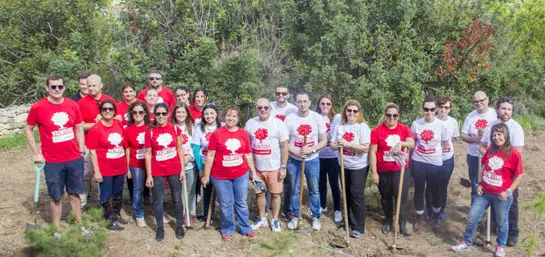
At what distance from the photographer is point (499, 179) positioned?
5.36 meters

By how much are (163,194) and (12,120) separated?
7195 millimetres

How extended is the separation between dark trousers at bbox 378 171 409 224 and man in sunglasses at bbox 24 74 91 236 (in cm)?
376

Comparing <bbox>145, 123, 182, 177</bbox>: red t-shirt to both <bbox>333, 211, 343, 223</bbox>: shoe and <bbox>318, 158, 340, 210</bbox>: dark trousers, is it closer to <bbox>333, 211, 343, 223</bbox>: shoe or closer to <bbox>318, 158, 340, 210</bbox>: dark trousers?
<bbox>318, 158, 340, 210</bbox>: dark trousers

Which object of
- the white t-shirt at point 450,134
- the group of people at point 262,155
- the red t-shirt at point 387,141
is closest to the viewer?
the group of people at point 262,155

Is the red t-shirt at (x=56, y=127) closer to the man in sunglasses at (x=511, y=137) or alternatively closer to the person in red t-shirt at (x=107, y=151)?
the person in red t-shirt at (x=107, y=151)

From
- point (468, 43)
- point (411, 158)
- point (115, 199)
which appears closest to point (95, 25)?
point (115, 199)

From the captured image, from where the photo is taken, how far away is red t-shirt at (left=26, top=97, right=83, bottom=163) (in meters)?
5.07

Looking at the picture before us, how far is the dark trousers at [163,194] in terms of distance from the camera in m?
5.66

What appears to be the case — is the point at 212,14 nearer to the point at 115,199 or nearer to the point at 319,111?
the point at 319,111

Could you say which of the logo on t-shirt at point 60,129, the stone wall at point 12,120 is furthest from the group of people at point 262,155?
the stone wall at point 12,120

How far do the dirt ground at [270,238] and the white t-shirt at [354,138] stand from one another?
106 cm

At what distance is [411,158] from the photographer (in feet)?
21.1

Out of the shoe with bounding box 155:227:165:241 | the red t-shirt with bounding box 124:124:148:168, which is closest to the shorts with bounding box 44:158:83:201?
the red t-shirt with bounding box 124:124:148:168

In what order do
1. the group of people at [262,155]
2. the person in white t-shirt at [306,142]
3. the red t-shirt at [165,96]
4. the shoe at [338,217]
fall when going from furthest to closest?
the red t-shirt at [165,96] < the shoe at [338,217] < the person in white t-shirt at [306,142] < the group of people at [262,155]
